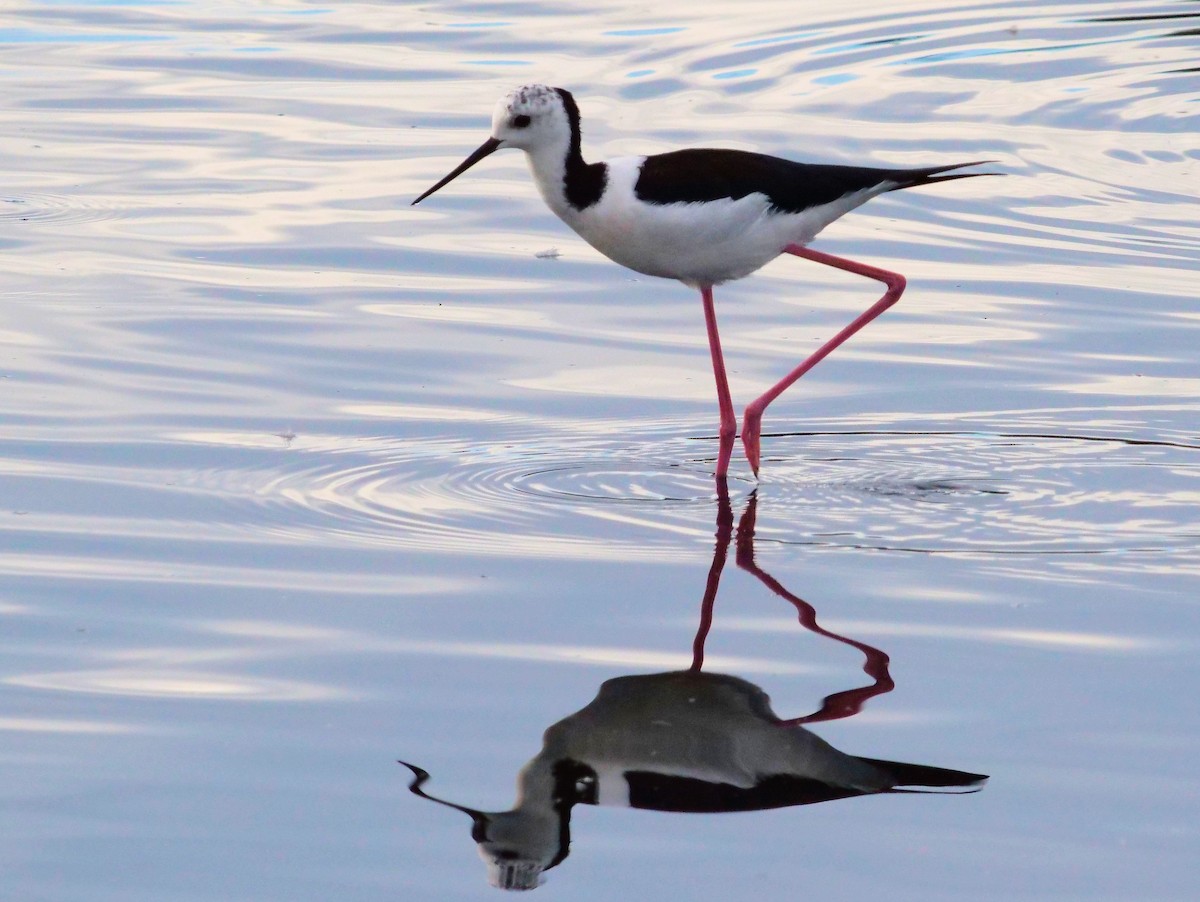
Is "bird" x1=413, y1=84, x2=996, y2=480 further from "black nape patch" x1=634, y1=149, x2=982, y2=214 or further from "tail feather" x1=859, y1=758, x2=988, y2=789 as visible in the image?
"tail feather" x1=859, y1=758, x2=988, y2=789

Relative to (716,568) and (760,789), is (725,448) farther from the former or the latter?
(760,789)

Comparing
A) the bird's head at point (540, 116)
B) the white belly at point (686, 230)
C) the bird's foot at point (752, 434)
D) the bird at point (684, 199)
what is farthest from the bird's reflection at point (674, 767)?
the bird's head at point (540, 116)

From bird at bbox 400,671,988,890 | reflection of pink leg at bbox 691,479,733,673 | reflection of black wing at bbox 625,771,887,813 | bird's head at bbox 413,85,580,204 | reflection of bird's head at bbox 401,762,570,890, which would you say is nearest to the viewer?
reflection of bird's head at bbox 401,762,570,890

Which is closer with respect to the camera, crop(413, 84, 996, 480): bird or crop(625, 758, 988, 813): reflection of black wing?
crop(625, 758, 988, 813): reflection of black wing

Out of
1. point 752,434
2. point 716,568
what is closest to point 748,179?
point 752,434

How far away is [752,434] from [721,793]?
2.47 m

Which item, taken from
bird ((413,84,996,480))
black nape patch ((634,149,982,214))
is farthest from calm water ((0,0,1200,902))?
black nape patch ((634,149,982,214))

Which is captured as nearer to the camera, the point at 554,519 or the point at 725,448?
the point at 554,519

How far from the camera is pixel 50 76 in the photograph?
1331 centimetres

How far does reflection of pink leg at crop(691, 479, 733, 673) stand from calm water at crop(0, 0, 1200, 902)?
14 mm

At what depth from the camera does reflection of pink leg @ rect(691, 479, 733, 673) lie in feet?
16.3

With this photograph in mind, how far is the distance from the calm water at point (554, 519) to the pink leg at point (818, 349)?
143 mm

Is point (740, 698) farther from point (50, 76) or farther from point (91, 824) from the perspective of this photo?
point (50, 76)

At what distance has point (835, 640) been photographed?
5023mm
